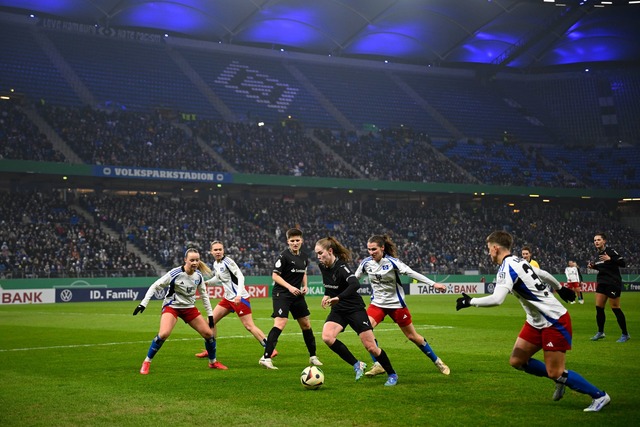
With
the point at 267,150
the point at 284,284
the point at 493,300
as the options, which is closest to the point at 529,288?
the point at 493,300

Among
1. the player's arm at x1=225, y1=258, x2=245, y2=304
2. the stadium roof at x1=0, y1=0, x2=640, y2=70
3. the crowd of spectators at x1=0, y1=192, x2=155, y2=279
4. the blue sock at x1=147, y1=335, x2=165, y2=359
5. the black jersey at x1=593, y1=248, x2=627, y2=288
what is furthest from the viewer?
the stadium roof at x1=0, y1=0, x2=640, y2=70

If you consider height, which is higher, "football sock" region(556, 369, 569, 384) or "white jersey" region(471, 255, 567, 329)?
"white jersey" region(471, 255, 567, 329)

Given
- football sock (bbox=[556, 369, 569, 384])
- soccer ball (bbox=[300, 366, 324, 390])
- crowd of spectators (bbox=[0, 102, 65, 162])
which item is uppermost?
crowd of spectators (bbox=[0, 102, 65, 162])

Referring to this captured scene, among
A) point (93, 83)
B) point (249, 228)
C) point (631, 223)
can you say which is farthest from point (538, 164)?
point (93, 83)

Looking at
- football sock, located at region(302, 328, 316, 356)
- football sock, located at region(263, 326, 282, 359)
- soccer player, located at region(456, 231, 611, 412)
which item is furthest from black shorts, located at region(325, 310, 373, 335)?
soccer player, located at region(456, 231, 611, 412)

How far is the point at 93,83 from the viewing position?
205ft

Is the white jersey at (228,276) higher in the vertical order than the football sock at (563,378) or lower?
higher

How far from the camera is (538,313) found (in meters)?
9.76

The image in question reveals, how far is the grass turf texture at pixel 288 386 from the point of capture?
9.57 m

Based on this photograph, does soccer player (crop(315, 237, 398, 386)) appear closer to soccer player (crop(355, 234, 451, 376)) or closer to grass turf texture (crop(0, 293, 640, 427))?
grass turf texture (crop(0, 293, 640, 427))

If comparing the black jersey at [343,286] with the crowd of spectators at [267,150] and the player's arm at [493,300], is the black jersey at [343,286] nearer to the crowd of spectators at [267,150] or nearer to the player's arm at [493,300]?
the player's arm at [493,300]

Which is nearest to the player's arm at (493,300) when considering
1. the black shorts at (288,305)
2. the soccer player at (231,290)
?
the black shorts at (288,305)

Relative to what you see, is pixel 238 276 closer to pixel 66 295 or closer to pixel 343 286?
pixel 343 286

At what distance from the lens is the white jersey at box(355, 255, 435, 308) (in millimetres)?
13008
